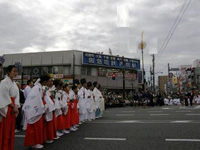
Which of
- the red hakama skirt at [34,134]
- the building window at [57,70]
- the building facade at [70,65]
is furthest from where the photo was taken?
the building window at [57,70]

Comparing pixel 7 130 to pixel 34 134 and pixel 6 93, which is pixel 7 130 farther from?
pixel 34 134

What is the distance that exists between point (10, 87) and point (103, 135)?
344 centimetres

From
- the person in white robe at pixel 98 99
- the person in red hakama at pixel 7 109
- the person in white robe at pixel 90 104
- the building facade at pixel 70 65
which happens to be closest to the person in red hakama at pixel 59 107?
the person in red hakama at pixel 7 109

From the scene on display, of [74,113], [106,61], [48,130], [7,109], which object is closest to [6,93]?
[7,109]

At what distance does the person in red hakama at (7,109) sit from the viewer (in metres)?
4.66

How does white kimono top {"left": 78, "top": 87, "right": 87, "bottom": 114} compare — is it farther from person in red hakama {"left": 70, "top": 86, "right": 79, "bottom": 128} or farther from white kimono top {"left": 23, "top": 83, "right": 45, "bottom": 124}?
white kimono top {"left": 23, "top": 83, "right": 45, "bottom": 124}

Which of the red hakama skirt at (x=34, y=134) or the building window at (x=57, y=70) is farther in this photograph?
the building window at (x=57, y=70)

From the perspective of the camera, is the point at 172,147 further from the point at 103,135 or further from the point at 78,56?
the point at 78,56

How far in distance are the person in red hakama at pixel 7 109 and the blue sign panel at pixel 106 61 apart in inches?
1295

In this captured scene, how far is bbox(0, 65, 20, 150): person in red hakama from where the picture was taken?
4664 mm

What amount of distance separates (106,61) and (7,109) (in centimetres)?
3626

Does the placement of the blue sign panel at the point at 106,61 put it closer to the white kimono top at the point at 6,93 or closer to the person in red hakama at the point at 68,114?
the person in red hakama at the point at 68,114

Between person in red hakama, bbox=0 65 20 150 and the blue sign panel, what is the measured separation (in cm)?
3288

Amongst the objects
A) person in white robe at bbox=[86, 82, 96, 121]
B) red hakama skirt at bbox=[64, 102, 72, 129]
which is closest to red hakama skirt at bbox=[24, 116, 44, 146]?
red hakama skirt at bbox=[64, 102, 72, 129]
